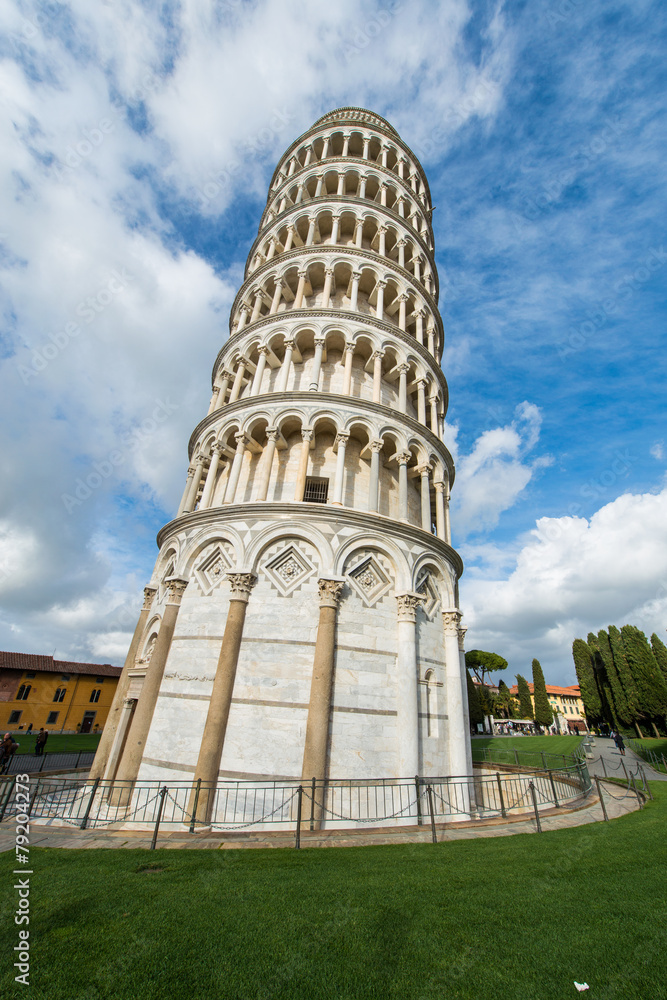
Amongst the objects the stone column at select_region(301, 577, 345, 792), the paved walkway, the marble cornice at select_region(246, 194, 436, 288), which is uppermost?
the marble cornice at select_region(246, 194, 436, 288)

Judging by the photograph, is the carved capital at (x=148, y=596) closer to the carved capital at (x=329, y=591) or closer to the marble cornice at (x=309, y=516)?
the marble cornice at (x=309, y=516)

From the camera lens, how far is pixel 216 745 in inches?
440

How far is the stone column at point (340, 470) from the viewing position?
47.3 feet

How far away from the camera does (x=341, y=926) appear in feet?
15.9

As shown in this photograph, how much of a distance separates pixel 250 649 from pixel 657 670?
4908cm

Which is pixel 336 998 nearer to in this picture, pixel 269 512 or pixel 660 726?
pixel 269 512

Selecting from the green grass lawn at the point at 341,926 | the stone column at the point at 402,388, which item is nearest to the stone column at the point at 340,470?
the stone column at the point at 402,388

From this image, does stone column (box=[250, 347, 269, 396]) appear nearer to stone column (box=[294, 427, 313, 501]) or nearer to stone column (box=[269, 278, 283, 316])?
stone column (box=[269, 278, 283, 316])

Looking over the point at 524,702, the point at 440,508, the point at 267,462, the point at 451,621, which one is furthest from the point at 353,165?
the point at 524,702

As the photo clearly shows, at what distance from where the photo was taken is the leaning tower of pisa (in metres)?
11.9

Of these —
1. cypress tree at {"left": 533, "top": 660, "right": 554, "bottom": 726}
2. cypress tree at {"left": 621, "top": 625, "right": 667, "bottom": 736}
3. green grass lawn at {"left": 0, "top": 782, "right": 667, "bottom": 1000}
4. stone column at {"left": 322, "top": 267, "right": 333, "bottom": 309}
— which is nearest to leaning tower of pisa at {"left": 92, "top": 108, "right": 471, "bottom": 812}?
stone column at {"left": 322, "top": 267, "right": 333, "bottom": 309}

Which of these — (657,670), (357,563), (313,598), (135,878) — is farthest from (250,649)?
(657,670)

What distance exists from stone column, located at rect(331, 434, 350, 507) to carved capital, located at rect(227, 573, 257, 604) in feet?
12.2

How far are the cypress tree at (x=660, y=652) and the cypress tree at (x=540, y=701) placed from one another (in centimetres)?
1948
